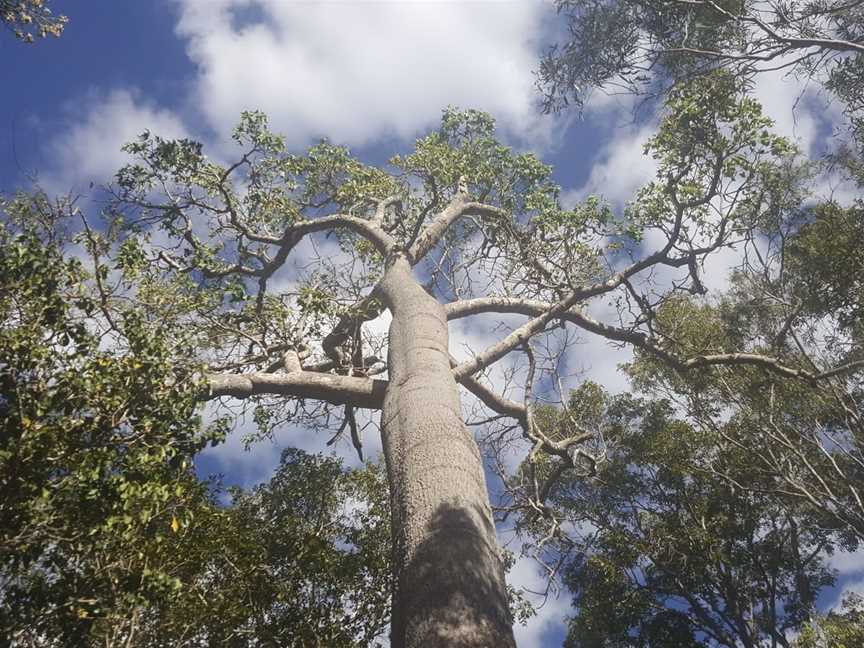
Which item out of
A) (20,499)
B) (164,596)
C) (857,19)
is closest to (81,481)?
(20,499)

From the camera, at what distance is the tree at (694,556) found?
11141mm

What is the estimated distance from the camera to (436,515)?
3244 millimetres

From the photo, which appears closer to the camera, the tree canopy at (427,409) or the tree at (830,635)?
the tree canopy at (427,409)

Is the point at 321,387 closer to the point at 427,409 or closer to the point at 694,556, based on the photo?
the point at 427,409

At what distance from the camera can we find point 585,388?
1279 centimetres

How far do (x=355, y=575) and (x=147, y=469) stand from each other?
324 centimetres

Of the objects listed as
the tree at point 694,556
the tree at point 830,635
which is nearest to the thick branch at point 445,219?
the tree at point 694,556

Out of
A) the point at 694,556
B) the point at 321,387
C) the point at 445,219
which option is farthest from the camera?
the point at 694,556

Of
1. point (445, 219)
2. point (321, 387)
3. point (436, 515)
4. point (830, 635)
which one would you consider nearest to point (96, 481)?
point (436, 515)

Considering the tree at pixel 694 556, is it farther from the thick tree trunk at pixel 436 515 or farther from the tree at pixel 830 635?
the thick tree trunk at pixel 436 515

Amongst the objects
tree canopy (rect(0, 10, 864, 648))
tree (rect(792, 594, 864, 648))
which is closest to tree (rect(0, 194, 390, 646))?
tree canopy (rect(0, 10, 864, 648))

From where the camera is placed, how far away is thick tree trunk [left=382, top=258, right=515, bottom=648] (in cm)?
274

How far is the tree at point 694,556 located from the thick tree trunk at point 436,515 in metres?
6.84

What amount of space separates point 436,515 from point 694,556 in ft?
33.1
